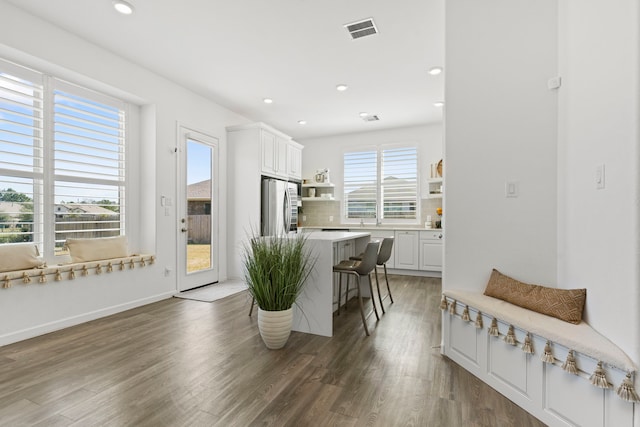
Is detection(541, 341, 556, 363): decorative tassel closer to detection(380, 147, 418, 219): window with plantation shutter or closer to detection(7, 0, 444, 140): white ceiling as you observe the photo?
detection(7, 0, 444, 140): white ceiling

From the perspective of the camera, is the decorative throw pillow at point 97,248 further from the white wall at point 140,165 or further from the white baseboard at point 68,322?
the white baseboard at point 68,322

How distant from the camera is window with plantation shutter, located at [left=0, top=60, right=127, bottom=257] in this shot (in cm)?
Result: 285

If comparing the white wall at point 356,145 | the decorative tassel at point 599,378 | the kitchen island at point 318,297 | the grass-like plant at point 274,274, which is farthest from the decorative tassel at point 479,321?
the white wall at point 356,145

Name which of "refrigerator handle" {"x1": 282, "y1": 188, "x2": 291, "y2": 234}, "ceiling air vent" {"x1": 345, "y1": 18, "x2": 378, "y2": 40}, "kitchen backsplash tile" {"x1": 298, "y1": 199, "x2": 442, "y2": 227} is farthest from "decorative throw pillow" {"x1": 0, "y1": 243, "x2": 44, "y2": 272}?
"kitchen backsplash tile" {"x1": 298, "y1": 199, "x2": 442, "y2": 227}

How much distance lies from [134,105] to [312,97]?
2440 millimetres

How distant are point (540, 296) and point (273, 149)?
4604 mm

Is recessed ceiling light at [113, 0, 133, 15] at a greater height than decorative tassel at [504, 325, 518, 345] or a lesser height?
greater

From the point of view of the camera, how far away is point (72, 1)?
2.64 metres

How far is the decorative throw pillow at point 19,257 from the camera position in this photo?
2707 mm

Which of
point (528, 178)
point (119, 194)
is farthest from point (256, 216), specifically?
point (528, 178)

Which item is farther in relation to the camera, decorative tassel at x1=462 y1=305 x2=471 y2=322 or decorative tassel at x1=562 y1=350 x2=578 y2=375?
decorative tassel at x1=462 y1=305 x2=471 y2=322

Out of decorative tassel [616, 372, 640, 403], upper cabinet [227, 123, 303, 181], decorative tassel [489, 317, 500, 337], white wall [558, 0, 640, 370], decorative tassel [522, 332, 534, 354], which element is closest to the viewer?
decorative tassel [616, 372, 640, 403]

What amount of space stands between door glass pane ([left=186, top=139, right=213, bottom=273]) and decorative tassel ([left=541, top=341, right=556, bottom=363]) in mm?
4245

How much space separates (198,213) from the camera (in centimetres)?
471
